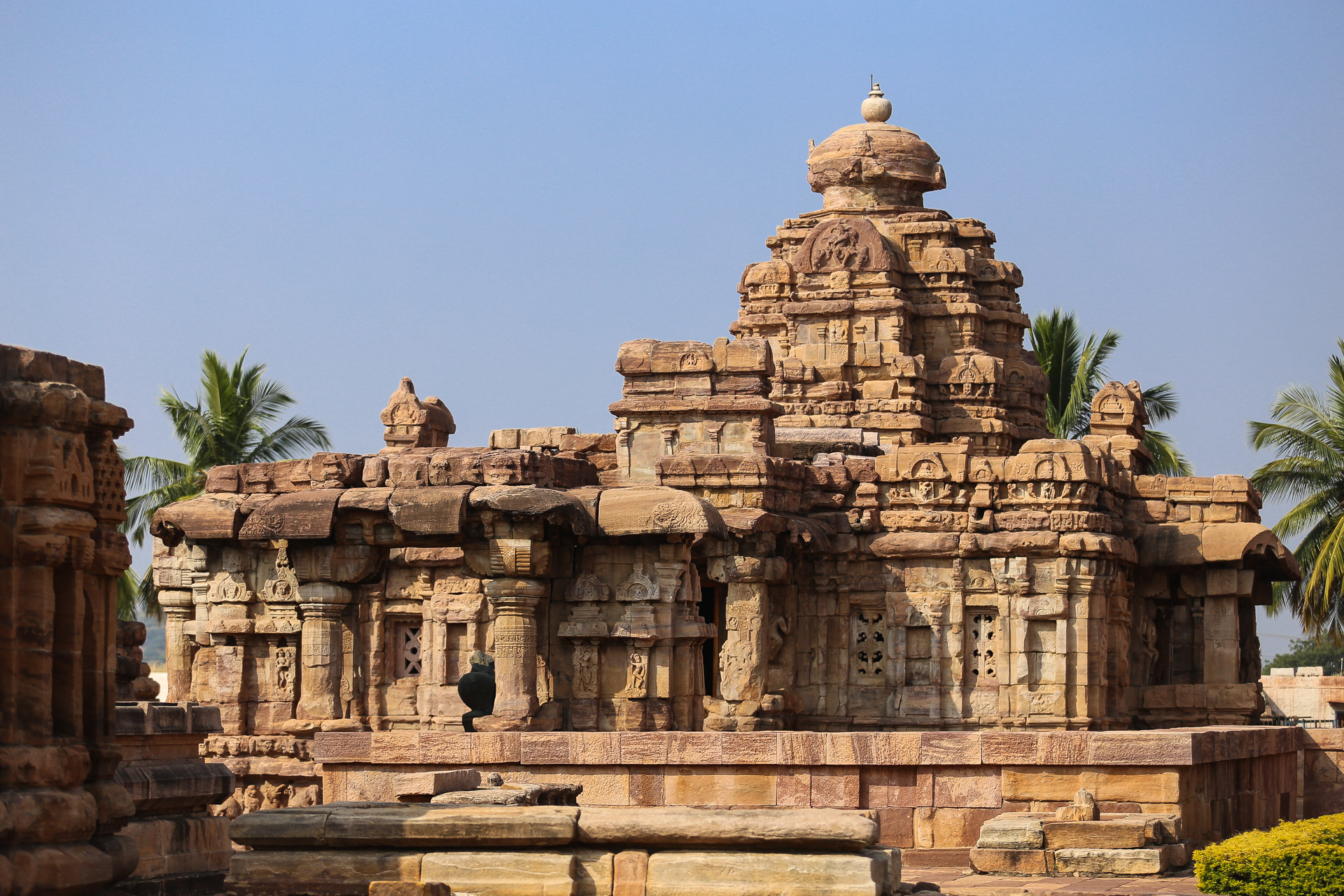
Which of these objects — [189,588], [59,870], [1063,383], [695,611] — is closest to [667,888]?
[59,870]

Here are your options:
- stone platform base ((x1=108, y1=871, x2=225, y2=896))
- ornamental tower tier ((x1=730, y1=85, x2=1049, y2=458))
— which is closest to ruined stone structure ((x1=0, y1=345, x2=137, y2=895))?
Answer: stone platform base ((x1=108, y1=871, x2=225, y2=896))

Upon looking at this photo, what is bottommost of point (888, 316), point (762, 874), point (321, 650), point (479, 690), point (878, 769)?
point (762, 874)

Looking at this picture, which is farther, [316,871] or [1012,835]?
[1012,835]

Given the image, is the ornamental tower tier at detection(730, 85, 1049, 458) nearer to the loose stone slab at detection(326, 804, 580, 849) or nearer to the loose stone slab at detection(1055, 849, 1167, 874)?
the loose stone slab at detection(1055, 849, 1167, 874)

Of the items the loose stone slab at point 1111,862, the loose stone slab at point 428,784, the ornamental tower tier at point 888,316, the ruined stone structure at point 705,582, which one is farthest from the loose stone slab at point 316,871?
the ornamental tower tier at point 888,316

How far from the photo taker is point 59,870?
38.2ft

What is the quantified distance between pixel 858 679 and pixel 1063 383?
64.0ft

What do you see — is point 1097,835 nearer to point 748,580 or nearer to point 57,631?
point 57,631

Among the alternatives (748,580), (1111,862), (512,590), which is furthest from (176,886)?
(748,580)

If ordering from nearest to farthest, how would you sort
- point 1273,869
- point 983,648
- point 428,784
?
point 1273,869
point 428,784
point 983,648

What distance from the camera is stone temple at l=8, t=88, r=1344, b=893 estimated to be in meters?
24.8

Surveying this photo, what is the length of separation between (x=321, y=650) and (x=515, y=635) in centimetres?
379

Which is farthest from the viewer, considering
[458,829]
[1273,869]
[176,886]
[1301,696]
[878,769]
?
[1301,696]

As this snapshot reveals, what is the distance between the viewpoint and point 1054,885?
639 inches
